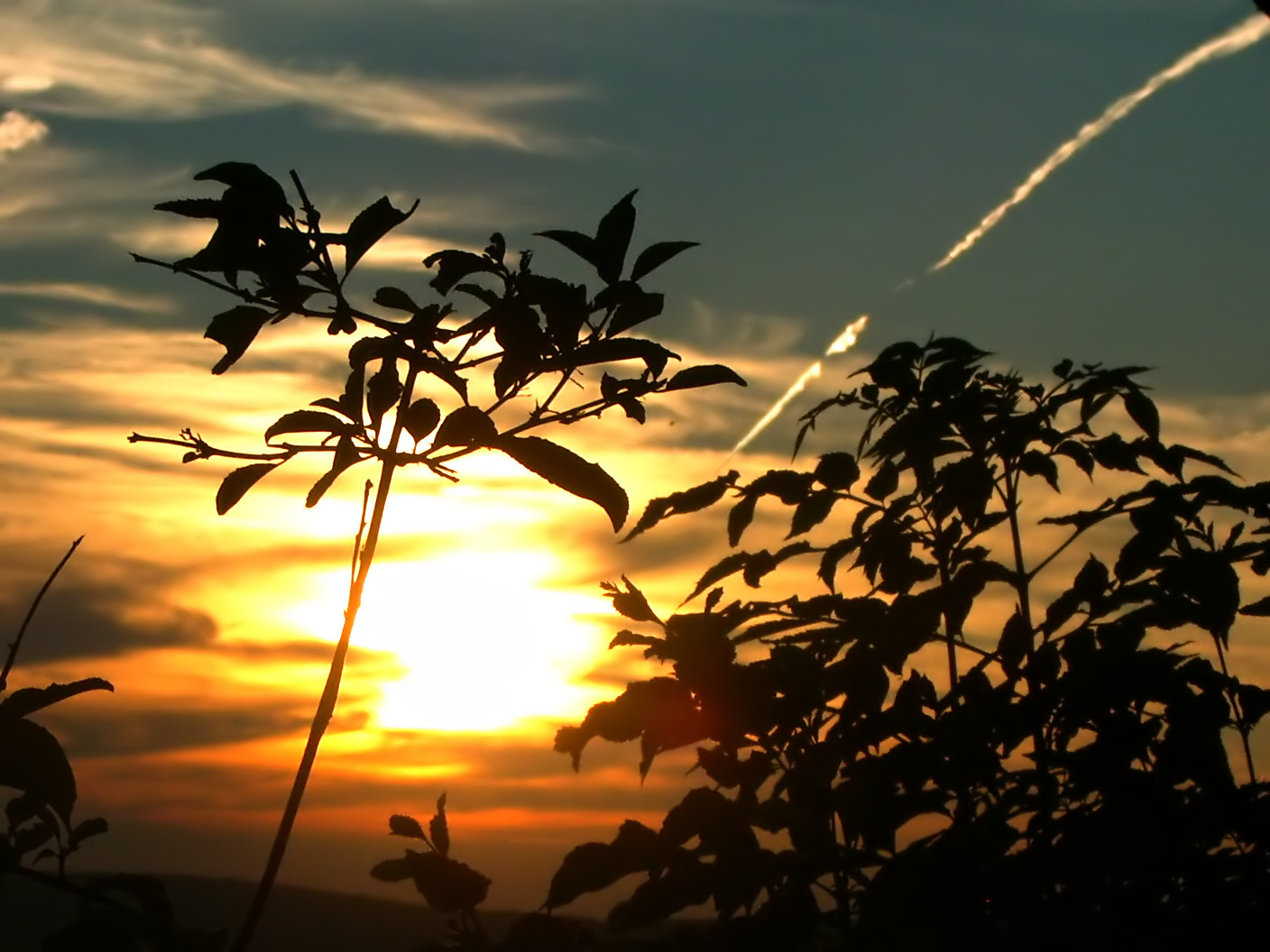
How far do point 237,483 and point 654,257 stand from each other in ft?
2.69

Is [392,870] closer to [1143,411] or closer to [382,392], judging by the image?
[382,392]

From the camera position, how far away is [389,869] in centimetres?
290

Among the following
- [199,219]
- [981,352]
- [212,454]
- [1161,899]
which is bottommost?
[1161,899]

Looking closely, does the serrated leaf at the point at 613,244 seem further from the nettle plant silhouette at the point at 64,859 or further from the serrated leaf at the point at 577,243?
the nettle plant silhouette at the point at 64,859

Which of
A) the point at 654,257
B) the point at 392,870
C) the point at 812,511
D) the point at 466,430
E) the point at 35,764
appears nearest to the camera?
the point at 35,764

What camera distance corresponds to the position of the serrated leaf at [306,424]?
1995 mm

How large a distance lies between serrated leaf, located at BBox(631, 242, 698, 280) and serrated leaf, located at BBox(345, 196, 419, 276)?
464 mm

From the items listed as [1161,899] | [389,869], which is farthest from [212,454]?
[1161,899]

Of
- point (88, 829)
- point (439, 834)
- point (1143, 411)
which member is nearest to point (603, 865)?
point (439, 834)

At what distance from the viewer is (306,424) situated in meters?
2.01

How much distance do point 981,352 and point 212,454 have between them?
285 cm

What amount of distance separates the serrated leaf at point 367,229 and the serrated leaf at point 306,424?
228 millimetres

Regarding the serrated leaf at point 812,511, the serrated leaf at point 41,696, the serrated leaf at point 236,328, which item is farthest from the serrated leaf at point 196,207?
the serrated leaf at point 812,511

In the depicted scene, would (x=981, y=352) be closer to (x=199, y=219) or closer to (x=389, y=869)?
(x=389, y=869)
